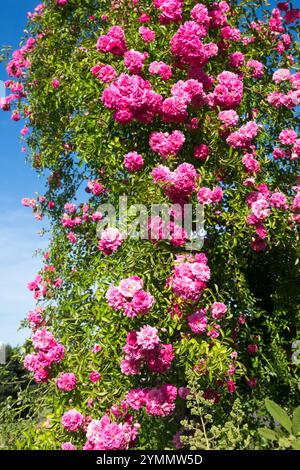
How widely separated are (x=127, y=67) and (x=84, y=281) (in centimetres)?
180

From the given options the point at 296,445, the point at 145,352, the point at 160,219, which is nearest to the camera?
the point at 296,445

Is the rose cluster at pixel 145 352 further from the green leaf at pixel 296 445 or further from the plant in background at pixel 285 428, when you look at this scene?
the green leaf at pixel 296 445

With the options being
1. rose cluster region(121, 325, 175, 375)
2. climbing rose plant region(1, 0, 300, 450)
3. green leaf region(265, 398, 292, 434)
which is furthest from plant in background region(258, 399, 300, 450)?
rose cluster region(121, 325, 175, 375)

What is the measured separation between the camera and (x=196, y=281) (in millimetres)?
3359

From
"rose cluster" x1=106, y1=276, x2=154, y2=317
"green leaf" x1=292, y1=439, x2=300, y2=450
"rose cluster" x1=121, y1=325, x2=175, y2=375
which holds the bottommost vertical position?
"green leaf" x1=292, y1=439, x2=300, y2=450

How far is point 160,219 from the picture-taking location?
3.69 m

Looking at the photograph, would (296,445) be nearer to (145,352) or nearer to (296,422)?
(296,422)

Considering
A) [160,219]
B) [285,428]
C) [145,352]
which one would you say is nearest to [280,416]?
[285,428]

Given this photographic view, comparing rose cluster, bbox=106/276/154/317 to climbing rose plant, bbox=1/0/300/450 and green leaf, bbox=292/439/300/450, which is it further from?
green leaf, bbox=292/439/300/450

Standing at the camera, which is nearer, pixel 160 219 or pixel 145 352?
pixel 145 352

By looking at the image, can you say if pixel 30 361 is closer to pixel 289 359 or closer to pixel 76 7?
pixel 289 359

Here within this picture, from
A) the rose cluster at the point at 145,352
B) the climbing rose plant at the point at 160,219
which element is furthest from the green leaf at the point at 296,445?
the rose cluster at the point at 145,352

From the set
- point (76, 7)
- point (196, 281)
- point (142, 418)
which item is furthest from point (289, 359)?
point (76, 7)

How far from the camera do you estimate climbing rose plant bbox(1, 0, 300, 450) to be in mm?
3426
